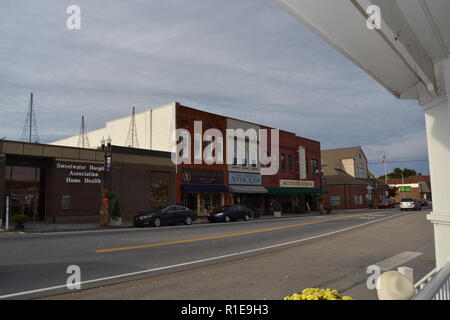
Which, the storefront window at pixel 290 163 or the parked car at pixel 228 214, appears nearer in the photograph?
the parked car at pixel 228 214

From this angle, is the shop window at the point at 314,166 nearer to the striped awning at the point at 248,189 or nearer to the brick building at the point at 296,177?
the brick building at the point at 296,177

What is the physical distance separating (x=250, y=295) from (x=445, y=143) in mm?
3836

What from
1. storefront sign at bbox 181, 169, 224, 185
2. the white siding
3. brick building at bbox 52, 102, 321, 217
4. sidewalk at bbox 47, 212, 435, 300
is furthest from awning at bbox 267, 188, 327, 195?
sidewalk at bbox 47, 212, 435, 300

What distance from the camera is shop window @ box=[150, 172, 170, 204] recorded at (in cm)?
2980

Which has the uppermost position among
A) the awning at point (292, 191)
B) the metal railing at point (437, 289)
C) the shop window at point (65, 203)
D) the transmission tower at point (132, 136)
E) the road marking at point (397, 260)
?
the transmission tower at point (132, 136)

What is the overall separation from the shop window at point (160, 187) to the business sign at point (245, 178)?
7.92 meters

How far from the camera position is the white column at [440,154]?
5191 millimetres

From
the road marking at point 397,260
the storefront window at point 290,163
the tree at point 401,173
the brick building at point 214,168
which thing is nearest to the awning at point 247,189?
the brick building at point 214,168

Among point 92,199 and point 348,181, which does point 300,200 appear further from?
point 92,199

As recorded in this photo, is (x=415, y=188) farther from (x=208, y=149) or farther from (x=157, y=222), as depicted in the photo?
(x=157, y=222)

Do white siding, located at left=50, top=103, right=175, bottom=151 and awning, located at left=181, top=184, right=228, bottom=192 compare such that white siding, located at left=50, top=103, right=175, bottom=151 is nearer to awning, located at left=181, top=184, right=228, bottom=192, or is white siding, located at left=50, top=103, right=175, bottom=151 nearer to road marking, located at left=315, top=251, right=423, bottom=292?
awning, located at left=181, top=184, right=228, bottom=192
